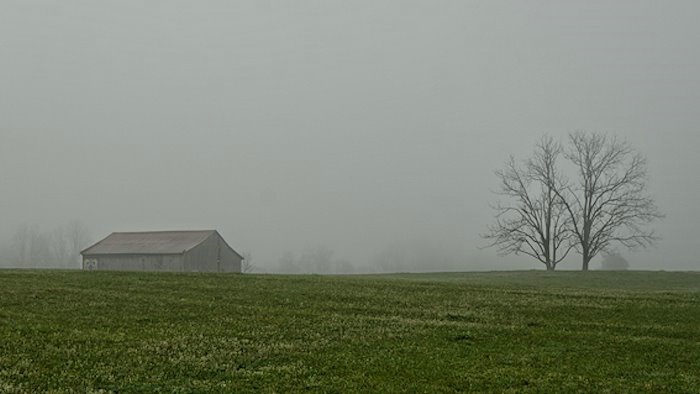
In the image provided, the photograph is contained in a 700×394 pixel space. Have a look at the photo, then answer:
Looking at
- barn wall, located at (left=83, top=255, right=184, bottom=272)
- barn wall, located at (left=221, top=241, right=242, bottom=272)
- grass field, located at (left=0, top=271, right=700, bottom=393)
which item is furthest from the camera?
barn wall, located at (left=221, top=241, right=242, bottom=272)

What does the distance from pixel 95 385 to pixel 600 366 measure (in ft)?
45.0

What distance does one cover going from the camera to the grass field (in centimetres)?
1567

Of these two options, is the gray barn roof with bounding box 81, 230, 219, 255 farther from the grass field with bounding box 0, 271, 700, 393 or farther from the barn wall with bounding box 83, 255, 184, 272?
the grass field with bounding box 0, 271, 700, 393

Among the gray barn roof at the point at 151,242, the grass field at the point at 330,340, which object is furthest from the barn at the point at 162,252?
the grass field at the point at 330,340

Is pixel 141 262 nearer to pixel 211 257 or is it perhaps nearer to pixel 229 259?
pixel 211 257

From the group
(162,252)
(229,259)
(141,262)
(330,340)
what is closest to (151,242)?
(141,262)

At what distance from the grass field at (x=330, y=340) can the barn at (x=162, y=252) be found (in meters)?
72.3

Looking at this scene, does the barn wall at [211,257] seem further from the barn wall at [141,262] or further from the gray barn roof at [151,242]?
the barn wall at [141,262]

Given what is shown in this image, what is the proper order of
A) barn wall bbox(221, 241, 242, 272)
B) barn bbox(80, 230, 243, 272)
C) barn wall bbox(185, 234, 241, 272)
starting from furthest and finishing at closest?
barn wall bbox(221, 241, 242, 272) < barn wall bbox(185, 234, 241, 272) < barn bbox(80, 230, 243, 272)

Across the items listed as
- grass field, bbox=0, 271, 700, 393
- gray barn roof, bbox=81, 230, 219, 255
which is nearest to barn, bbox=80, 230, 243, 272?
gray barn roof, bbox=81, 230, 219, 255

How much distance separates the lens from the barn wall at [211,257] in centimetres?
10719

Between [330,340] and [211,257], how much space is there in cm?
9332

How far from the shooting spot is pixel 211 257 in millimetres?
111000

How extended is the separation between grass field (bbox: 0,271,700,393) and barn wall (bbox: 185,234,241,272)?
2847 inches
